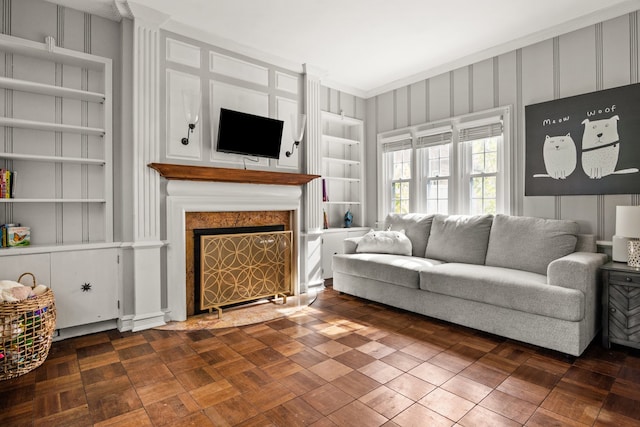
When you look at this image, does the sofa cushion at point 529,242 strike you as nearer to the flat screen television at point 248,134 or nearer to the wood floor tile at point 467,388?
the wood floor tile at point 467,388

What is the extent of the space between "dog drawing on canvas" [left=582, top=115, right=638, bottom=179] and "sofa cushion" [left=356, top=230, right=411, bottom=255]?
5.89 ft

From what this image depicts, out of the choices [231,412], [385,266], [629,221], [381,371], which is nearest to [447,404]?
[381,371]

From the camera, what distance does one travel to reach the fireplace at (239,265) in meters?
3.30

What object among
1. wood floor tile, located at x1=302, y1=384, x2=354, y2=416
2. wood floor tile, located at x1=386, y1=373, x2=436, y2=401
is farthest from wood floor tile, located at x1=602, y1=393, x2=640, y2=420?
wood floor tile, located at x1=302, y1=384, x2=354, y2=416

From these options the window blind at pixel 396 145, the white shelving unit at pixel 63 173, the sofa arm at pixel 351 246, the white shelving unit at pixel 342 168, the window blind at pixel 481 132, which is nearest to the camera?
the white shelving unit at pixel 63 173

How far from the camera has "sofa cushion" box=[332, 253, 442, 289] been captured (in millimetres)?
3327

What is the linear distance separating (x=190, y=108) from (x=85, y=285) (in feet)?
5.69

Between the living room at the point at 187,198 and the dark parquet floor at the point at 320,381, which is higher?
the living room at the point at 187,198

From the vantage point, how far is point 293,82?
4.14 meters

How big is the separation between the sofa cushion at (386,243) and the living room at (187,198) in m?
0.61

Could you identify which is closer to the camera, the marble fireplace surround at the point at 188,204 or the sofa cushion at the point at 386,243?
the marble fireplace surround at the point at 188,204

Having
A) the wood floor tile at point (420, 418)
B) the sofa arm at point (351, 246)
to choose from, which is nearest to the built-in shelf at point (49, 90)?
the sofa arm at point (351, 246)

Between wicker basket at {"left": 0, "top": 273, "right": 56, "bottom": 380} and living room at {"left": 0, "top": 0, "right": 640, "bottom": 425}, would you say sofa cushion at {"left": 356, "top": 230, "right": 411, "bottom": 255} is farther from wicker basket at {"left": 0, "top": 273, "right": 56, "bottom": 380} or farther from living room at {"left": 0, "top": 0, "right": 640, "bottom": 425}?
wicker basket at {"left": 0, "top": 273, "right": 56, "bottom": 380}

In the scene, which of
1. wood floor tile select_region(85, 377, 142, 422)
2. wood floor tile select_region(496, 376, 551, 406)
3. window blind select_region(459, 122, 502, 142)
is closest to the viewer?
wood floor tile select_region(85, 377, 142, 422)
